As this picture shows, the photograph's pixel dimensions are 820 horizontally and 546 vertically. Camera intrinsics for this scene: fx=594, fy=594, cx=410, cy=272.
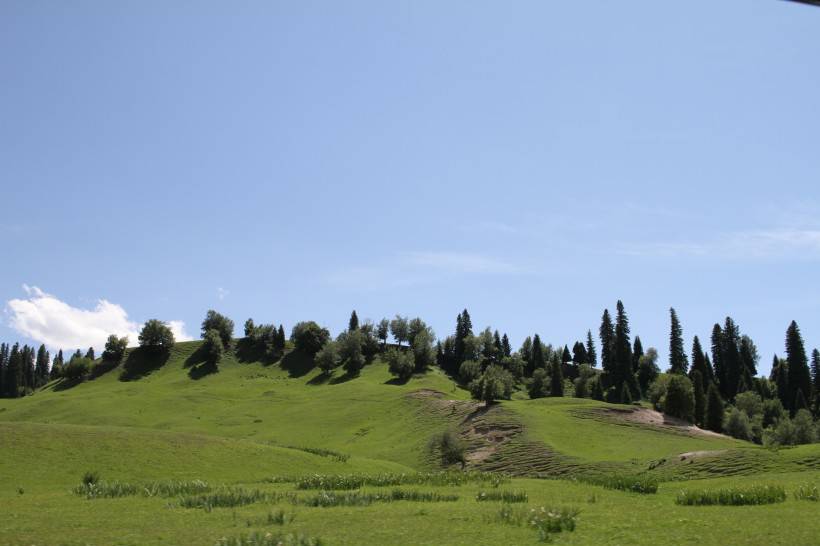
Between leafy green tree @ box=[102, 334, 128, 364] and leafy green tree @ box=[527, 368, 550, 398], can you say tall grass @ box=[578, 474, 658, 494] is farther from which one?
leafy green tree @ box=[102, 334, 128, 364]

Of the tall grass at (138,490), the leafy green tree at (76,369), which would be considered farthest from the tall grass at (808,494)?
the leafy green tree at (76,369)

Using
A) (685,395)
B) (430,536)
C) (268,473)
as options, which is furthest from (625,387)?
(430,536)

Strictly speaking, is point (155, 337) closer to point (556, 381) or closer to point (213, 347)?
point (213, 347)

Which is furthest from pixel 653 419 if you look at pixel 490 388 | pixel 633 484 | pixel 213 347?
pixel 213 347

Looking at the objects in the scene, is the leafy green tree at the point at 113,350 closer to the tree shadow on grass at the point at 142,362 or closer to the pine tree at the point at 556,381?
the tree shadow on grass at the point at 142,362

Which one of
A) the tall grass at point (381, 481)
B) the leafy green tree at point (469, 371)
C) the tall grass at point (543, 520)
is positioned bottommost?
the tall grass at point (381, 481)

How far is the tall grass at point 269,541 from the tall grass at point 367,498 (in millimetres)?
12105

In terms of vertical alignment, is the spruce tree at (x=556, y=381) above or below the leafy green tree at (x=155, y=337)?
below

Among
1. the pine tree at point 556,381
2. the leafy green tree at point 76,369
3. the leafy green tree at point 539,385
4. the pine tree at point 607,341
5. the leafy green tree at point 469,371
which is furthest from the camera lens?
the pine tree at point 607,341

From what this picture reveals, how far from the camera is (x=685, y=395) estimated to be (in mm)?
97938

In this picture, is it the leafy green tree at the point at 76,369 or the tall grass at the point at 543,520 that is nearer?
the tall grass at the point at 543,520

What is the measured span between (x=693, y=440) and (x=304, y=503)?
203 ft

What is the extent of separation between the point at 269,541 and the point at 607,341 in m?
185

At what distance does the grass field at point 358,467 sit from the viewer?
23344mm
